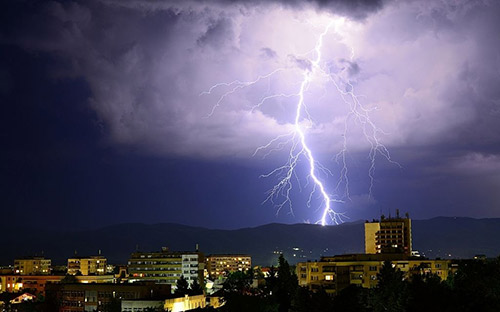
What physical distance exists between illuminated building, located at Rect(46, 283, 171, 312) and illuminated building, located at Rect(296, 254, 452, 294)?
11.9 m

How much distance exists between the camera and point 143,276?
74.0 metres

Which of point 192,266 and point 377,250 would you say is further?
point 377,250

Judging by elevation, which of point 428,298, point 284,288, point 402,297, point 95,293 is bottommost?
point 95,293

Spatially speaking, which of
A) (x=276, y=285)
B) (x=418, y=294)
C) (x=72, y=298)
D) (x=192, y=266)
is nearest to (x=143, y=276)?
(x=192, y=266)

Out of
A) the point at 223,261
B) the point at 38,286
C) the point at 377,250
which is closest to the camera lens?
the point at 38,286

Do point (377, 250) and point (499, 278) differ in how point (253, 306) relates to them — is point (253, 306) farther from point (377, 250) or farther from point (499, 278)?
point (377, 250)

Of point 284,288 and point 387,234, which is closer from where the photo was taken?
point 284,288

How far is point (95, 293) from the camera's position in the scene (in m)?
52.3

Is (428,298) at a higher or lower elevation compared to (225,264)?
higher

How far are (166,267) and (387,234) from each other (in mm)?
28567

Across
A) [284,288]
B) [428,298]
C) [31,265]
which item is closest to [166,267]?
[284,288]

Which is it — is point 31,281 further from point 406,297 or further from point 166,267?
point 406,297

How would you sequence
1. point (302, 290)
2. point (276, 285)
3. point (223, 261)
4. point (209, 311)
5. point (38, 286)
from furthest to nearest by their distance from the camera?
point (223, 261) < point (38, 286) < point (276, 285) < point (209, 311) < point (302, 290)

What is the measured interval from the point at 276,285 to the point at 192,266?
31219 mm
